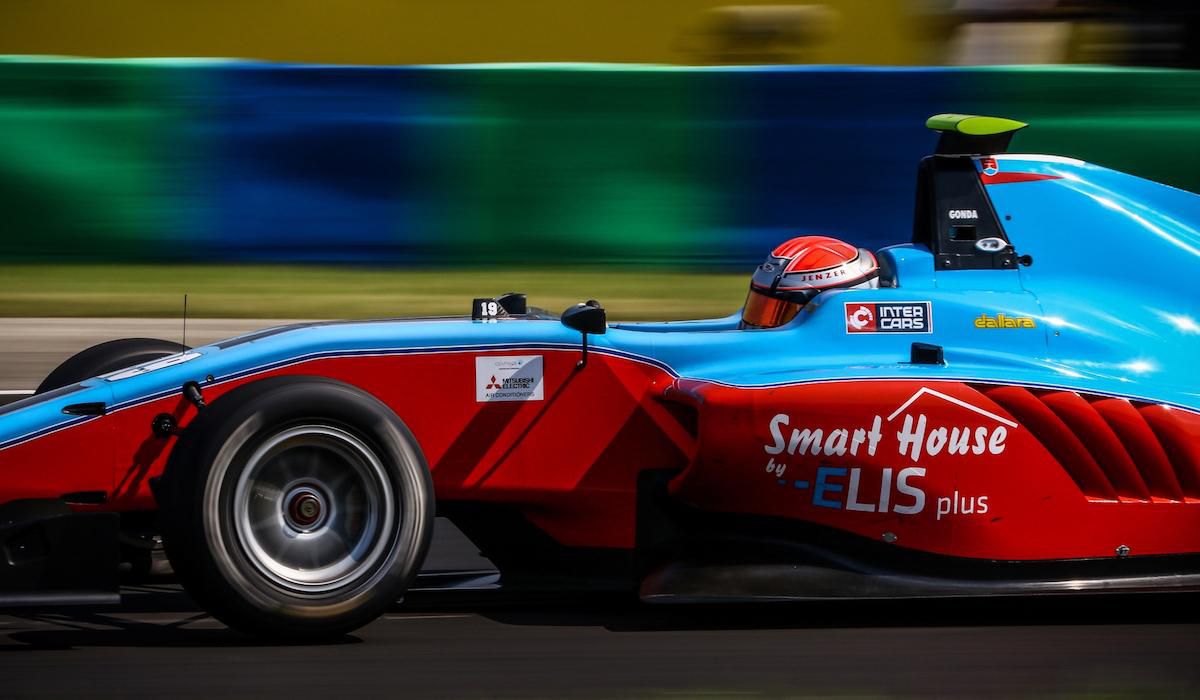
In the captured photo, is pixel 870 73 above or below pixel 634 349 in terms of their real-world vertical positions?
above

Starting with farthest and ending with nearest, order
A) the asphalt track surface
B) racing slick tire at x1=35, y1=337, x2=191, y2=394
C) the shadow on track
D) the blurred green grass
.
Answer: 1. the blurred green grass
2. racing slick tire at x1=35, y1=337, x2=191, y2=394
3. the shadow on track
4. the asphalt track surface

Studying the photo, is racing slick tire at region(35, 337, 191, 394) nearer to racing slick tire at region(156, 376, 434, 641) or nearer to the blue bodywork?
the blue bodywork

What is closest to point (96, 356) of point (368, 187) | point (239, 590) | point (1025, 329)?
point (239, 590)

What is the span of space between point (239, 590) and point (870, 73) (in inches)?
294

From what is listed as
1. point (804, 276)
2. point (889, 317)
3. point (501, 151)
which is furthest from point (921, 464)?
point (501, 151)

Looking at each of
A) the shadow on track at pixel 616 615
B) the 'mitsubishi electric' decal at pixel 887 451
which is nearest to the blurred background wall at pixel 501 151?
the shadow on track at pixel 616 615

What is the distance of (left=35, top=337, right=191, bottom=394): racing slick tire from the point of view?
17.0ft

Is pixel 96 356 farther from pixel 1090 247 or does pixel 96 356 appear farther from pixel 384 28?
pixel 384 28

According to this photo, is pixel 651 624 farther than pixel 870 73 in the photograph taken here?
No

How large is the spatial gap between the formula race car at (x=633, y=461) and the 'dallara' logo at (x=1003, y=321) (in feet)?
0.04

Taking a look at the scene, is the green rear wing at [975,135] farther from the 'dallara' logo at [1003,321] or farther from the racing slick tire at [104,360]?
the racing slick tire at [104,360]

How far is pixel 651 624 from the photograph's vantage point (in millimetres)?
4559

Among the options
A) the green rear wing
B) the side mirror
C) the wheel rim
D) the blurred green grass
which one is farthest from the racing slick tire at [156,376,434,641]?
the blurred green grass

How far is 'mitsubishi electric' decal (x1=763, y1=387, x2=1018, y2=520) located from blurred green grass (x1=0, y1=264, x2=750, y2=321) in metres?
5.19
